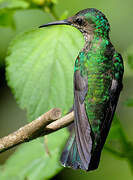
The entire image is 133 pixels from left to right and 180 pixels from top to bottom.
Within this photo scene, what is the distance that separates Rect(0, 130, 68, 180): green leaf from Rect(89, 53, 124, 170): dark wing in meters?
0.99

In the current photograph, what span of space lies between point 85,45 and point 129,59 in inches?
18.0

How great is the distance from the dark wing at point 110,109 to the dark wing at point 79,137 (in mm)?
65

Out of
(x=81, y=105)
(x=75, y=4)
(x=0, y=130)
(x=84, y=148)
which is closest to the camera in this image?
(x=84, y=148)

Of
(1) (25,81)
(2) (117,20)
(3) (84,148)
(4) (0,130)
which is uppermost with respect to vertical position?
(1) (25,81)

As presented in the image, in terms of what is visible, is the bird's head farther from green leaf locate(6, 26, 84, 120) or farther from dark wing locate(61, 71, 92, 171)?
dark wing locate(61, 71, 92, 171)

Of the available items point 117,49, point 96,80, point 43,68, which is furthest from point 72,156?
point 117,49

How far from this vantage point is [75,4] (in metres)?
6.65

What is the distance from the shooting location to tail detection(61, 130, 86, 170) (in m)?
3.26

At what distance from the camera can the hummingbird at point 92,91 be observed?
3.15 meters

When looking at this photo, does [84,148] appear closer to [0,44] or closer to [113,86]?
[113,86]

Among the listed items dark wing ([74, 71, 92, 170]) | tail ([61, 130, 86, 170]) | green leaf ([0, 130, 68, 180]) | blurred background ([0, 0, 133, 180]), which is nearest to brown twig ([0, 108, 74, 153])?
dark wing ([74, 71, 92, 170])

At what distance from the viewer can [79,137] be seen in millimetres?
3162

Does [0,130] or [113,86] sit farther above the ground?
[113,86]

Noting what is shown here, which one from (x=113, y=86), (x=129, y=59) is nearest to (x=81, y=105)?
(x=113, y=86)
